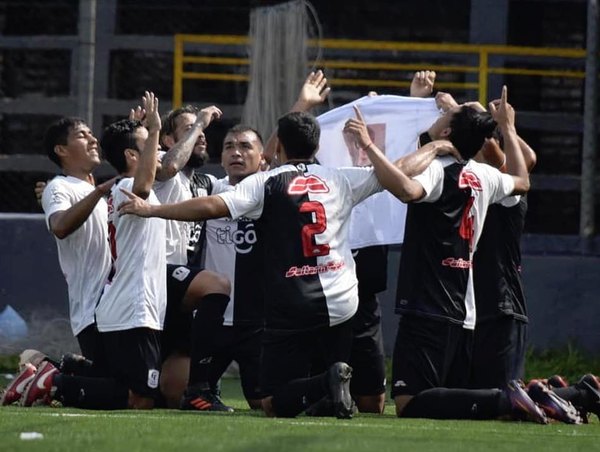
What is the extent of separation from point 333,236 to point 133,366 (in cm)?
154

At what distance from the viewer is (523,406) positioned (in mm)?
9711

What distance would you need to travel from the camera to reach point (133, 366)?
34.8 ft

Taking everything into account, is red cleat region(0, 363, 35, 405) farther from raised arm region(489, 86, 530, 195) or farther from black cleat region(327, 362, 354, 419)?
raised arm region(489, 86, 530, 195)

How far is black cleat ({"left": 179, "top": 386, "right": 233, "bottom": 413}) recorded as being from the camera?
10.9 meters

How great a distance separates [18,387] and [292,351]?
1.94m

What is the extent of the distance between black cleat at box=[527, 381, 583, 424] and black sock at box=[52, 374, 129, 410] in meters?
2.53

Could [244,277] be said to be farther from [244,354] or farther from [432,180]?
[432,180]

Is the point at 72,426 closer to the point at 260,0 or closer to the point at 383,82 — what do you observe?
the point at 383,82

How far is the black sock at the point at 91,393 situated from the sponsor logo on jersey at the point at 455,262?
2.13 m

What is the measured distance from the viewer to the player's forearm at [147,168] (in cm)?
1021

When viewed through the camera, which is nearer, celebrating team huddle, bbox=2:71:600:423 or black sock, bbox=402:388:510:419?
black sock, bbox=402:388:510:419

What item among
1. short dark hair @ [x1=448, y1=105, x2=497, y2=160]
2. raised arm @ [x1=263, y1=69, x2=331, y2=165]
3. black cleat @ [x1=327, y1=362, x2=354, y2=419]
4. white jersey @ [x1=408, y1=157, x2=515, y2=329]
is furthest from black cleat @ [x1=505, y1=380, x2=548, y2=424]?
raised arm @ [x1=263, y1=69, x2=331, y2=165]

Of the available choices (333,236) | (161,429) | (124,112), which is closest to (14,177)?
(124,112)

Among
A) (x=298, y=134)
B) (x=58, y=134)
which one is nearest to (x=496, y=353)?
(x=298, y=134)
